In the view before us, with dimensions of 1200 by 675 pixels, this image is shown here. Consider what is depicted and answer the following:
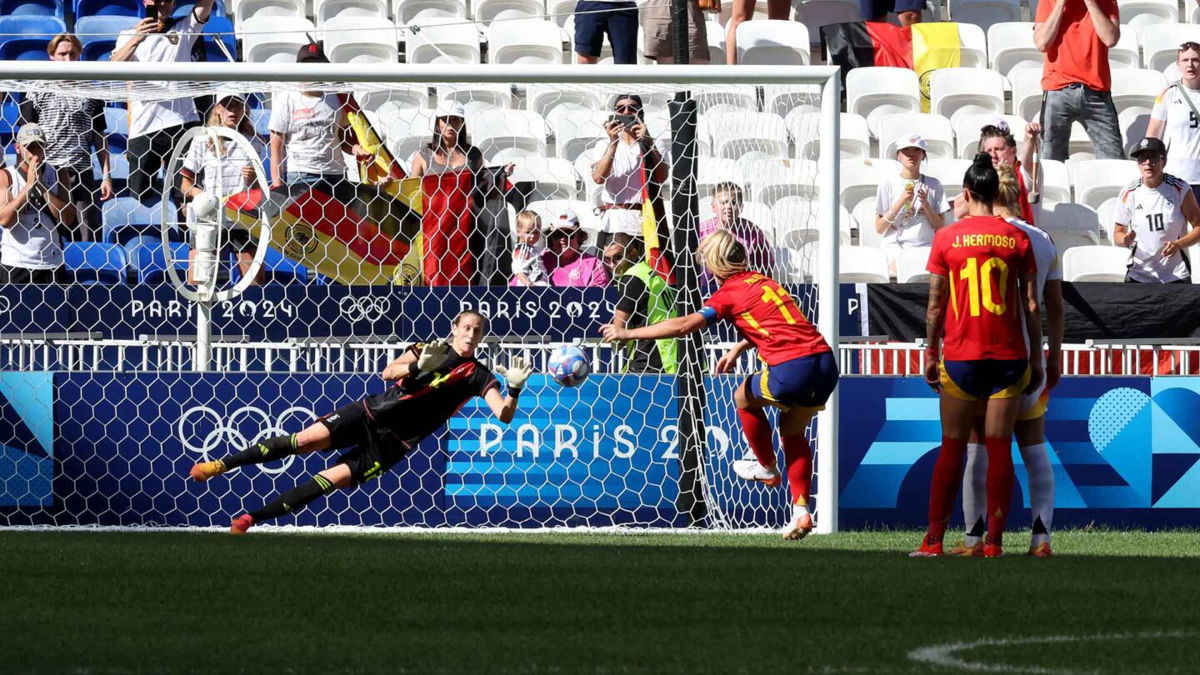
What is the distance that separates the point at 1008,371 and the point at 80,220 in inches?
235

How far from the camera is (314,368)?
10406 millimetres

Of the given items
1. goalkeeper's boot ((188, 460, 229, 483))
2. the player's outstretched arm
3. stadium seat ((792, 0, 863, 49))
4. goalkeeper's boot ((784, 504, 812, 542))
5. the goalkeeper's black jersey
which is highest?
stadium seat ((792, 0, 863, 49))

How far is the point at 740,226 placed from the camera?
11.0m

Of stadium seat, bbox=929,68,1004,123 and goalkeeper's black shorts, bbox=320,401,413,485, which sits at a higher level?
stadium seat, bbox=929,68,1004,123

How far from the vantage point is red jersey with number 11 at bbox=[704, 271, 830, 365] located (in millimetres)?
9039

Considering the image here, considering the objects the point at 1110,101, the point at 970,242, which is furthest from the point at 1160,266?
the point at 970,242

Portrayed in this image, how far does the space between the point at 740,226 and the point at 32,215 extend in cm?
420

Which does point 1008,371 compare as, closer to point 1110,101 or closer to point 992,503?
point 992,503

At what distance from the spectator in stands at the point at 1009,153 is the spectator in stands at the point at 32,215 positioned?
5.26m

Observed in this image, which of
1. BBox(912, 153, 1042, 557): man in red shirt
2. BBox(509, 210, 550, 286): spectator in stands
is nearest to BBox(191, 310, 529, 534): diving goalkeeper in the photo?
BBox(509, 210, 550, 286): spectator in stands

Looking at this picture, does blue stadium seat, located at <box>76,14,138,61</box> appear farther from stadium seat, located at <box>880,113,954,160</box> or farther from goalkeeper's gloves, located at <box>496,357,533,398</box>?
goalkeeper's gloves, located at <box>496,357,533,398</box>

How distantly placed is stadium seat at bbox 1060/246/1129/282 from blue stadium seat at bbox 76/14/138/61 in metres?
7.87

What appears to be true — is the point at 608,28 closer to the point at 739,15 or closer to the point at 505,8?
the point at 739,15

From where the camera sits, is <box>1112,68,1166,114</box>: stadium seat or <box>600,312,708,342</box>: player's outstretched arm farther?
<box>1112,68,1166,114</box>: stadium seat
